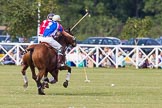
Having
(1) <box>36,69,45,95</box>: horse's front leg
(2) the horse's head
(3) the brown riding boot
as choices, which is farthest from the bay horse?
(2) the horse's head

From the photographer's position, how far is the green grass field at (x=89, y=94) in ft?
63.2

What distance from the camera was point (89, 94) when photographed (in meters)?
23.0

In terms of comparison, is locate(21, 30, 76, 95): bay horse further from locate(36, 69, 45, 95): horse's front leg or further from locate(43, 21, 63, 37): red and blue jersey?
locate(43, 21, 63, 37): red and blue jersey

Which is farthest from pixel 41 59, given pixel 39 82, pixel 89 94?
pixel 89 94

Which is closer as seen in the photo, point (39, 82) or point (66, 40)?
point (39, 82)

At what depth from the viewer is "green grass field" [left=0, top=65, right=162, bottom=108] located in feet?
63.2

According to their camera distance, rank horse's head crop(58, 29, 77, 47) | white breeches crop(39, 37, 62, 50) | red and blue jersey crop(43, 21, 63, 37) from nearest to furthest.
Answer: white breeches crop(39, 37, 62, 50) < red and blue jersey crop(43, 21, 63, 37) < horse's head crop(58, 29, 77, 47)

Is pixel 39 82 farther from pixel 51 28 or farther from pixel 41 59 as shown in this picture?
pixel 51 28

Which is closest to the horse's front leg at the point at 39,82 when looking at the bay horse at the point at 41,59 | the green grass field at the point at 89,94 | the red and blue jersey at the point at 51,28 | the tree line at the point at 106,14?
the bay horse at the point at 41,59

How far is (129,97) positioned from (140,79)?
9.82 metres

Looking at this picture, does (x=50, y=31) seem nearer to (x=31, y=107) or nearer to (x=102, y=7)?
(x=31, y=107)

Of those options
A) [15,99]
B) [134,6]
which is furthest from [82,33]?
[15,99]

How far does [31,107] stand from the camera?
18.3 meters

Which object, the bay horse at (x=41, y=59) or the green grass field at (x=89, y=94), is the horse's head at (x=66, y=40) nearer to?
the bay horse at (x=41, y=59)
